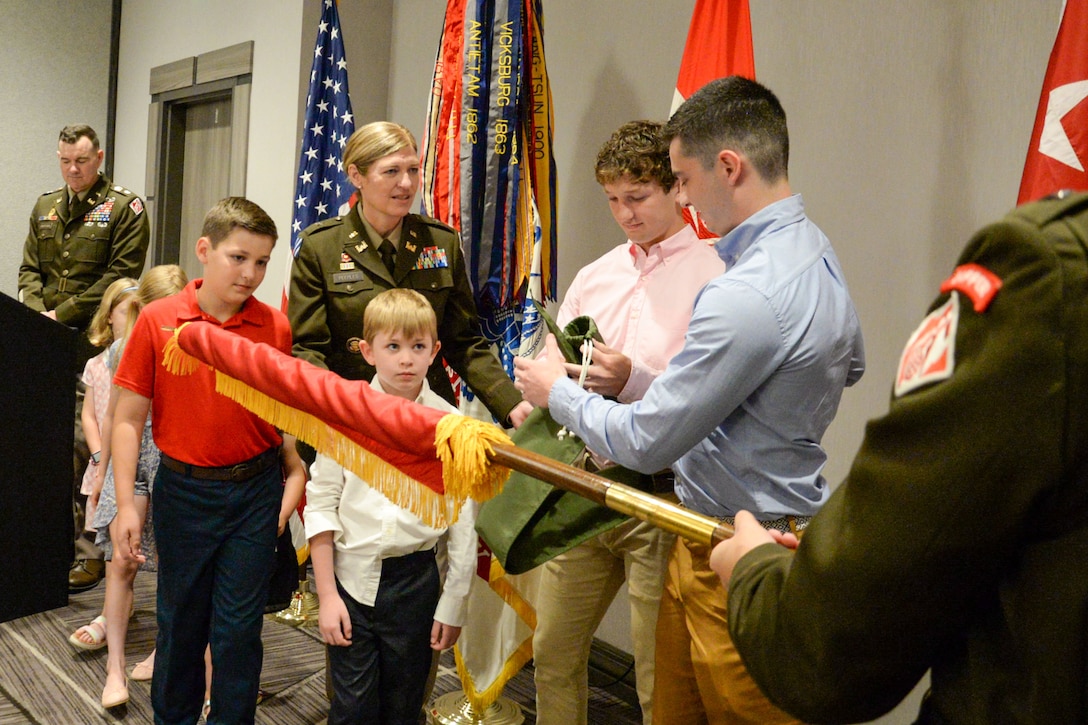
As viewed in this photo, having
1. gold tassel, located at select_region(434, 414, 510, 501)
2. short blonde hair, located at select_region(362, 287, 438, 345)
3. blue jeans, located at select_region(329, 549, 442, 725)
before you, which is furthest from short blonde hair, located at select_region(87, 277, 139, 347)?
gold tassel, located at select_region(434, 414, 510, 501)

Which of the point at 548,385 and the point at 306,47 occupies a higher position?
the point at 306,47

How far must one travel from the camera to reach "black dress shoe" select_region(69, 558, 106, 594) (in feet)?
12.7

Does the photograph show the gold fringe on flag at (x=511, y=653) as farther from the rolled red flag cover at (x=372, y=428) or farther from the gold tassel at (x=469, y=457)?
the gold tassel at (x=469, y=457)

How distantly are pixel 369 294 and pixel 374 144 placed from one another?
37 centimetres

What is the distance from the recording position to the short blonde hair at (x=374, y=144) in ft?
7.45

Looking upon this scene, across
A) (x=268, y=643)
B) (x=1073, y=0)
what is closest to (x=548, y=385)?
(x=1073, y=0)

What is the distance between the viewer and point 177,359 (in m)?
2.02

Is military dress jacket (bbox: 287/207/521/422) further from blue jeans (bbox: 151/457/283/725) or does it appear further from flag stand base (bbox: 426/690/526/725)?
flag stand base (bbox: 426/690/526/725)

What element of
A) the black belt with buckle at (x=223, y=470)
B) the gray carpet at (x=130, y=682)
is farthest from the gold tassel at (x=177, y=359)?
the gray carpet at (x=130, y=682)

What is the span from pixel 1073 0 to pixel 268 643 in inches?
122

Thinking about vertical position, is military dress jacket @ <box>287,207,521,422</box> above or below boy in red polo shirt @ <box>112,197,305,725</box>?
above

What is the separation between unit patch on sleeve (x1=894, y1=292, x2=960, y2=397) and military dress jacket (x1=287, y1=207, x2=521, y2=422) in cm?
169

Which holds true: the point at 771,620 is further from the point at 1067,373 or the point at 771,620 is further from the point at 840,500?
the point at 1067,373

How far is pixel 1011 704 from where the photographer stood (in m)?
0.65
